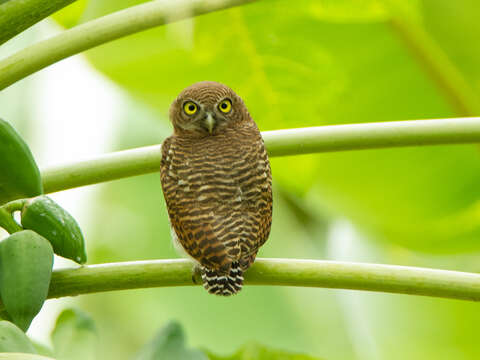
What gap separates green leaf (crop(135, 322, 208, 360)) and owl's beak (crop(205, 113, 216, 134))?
2.60ft

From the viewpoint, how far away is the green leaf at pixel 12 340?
0.94m

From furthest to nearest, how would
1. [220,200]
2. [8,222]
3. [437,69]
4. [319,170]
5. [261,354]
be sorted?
[319,170] < [437,69] < [220,200] < [261,354] < [8,222]

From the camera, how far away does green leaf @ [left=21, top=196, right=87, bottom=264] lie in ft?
3.65

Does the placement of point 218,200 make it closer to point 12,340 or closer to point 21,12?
point 21,12

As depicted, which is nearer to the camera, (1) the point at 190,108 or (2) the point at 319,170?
(1) the point at 190,108

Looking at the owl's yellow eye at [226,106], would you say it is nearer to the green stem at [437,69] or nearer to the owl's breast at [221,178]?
the owl's breast at [221,178]

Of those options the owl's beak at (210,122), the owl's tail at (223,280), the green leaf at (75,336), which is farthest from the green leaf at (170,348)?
the owl's beak at (210,122)

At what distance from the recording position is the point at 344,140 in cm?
134

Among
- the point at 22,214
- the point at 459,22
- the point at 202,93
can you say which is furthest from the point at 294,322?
the point at 22,214

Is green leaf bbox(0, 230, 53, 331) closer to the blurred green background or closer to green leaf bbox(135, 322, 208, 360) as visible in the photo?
green leaf bbox(135, 322, 208, 360)

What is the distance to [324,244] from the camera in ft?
12.1

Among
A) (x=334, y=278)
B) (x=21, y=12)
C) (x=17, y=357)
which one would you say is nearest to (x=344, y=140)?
(x=334, y=278)

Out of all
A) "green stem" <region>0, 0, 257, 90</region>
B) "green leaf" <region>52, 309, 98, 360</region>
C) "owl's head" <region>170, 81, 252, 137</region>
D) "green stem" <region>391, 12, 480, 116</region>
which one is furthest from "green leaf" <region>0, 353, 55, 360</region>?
"green stem" <region>391, 12, 480, 116</region>

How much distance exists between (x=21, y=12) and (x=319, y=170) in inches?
69.5
